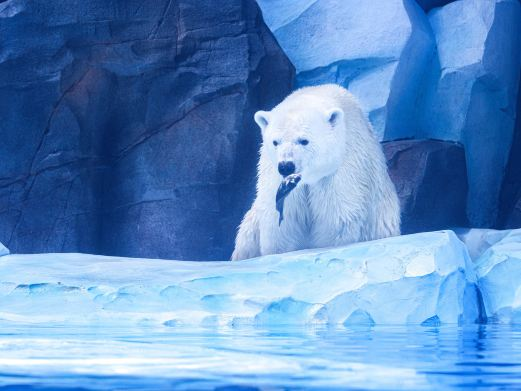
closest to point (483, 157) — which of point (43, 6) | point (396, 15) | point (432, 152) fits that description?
point (432, 152)

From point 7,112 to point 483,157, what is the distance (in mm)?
4781

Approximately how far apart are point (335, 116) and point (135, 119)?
2841mm

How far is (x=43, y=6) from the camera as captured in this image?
7.51m

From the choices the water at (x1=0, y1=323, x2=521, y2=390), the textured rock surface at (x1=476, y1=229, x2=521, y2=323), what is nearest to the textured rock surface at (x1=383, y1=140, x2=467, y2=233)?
the textured rock surface at (x1=476, y1=229, x2=521, y2=323)

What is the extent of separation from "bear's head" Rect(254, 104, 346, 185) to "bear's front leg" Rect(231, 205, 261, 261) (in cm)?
62

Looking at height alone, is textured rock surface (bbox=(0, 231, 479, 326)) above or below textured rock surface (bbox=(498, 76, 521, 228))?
below

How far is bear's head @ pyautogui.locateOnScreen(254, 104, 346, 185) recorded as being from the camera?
17.6 feet

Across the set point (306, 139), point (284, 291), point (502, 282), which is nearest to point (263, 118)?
point (306, 139)

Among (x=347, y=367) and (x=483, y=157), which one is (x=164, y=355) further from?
(x=483, y=157)

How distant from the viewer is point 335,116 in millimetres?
5668

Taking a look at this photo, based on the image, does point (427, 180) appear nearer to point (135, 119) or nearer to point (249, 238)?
point (249, 238)

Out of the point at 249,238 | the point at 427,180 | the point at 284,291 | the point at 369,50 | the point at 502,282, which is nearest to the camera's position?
the point at 284,291

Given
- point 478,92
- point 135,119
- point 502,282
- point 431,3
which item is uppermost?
point 431,3

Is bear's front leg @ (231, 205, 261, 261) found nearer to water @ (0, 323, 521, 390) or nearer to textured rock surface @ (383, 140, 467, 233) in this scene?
textured rock surface @ (383, 140, 467, 233)
